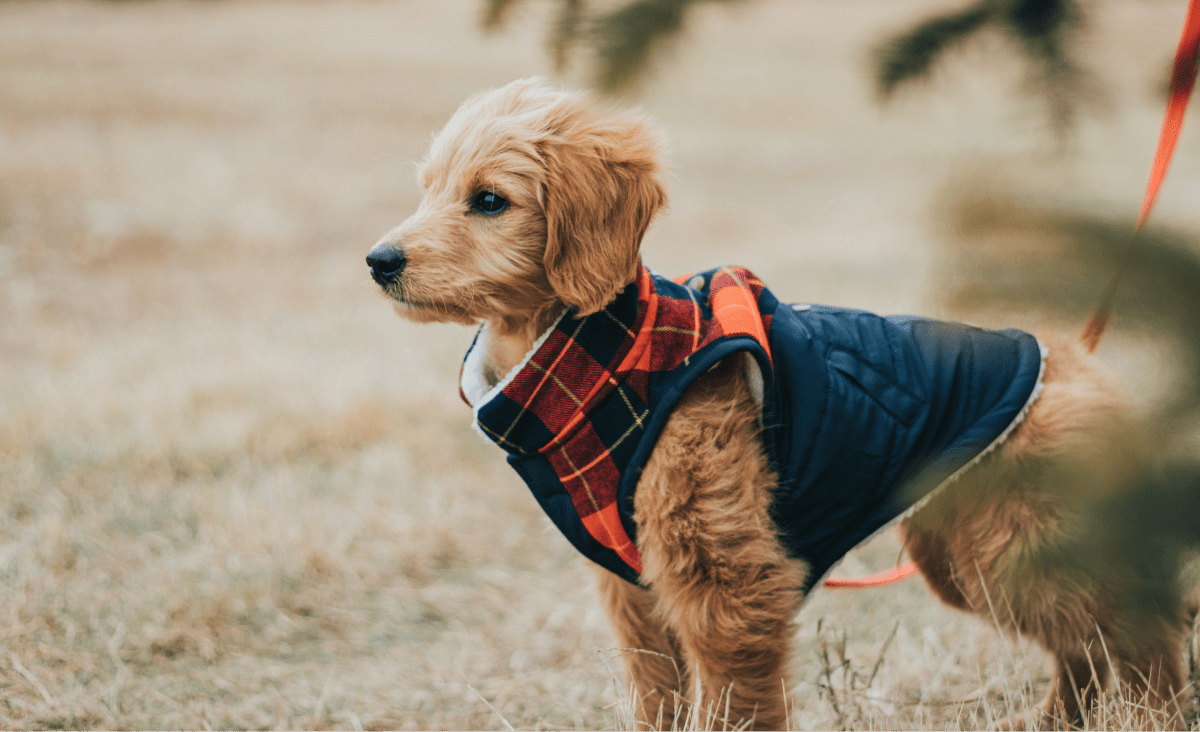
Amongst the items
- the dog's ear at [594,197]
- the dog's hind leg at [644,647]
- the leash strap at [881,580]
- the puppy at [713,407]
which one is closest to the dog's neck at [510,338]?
the puppy at [713,407]

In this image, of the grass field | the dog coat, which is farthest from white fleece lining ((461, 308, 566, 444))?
the grass field

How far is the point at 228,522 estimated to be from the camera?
3555 mm

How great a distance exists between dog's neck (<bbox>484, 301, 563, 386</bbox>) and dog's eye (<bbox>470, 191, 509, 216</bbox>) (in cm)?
29

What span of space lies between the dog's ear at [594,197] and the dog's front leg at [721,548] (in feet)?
1.39

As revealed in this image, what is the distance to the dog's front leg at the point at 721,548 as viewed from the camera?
1895mm

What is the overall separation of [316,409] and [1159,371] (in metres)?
4.51

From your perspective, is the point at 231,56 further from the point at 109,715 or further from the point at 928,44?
the point at 928,44

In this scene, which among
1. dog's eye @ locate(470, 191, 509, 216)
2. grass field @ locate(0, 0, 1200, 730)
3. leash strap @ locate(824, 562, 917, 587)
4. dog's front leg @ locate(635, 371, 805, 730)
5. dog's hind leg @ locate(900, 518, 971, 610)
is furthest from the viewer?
leash strap @ locate(824, 562, 917, 587)

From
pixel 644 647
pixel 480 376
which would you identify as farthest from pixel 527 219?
pixel 644 647

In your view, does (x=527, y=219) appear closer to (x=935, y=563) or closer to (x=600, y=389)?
(x=600, y=389)

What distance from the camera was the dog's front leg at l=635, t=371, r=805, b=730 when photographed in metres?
1.89

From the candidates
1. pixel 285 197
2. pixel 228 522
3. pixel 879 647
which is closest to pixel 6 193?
pixel 285 197

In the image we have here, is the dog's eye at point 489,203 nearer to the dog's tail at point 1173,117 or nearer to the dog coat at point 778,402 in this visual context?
the dog coat at point 778,402

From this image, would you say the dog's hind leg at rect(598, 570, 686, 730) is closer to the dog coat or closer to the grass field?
the grass field
